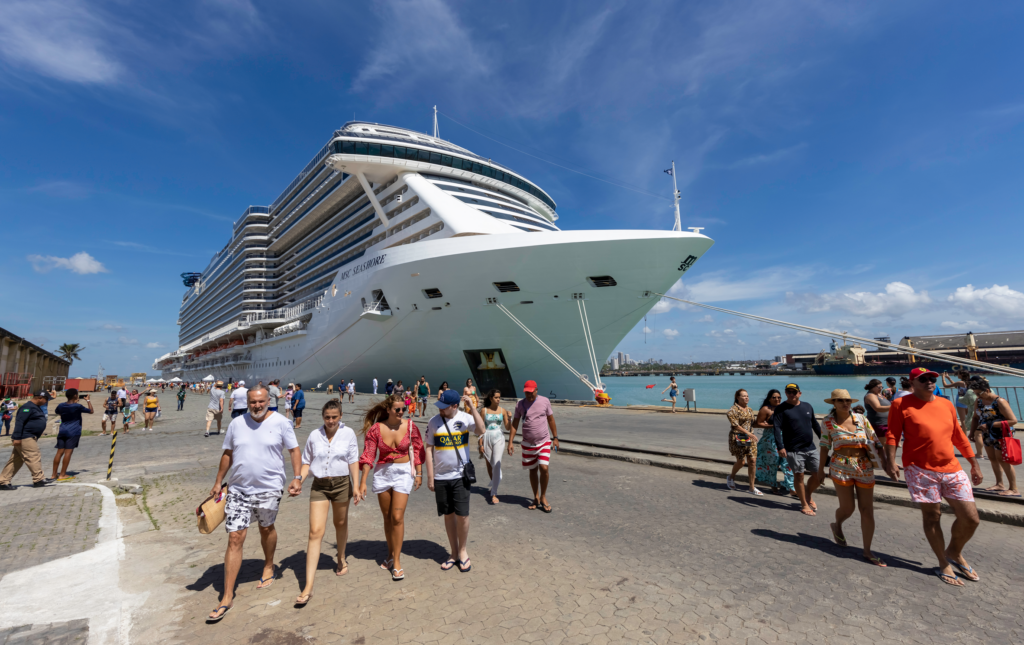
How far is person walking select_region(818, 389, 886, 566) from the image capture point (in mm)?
3684

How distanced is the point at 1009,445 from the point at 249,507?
743cm

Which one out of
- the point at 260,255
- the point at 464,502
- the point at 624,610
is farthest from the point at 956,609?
the point at 260,255

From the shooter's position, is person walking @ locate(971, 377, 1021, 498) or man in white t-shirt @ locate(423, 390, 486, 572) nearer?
man in white t-shirt @ locate(423, 390, 486, 572)

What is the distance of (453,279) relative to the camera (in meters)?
16.6

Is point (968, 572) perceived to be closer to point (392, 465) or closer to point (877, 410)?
point (877, 410)

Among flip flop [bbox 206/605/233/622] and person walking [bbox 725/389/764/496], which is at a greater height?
person walking [bbox 725/389/764/496]

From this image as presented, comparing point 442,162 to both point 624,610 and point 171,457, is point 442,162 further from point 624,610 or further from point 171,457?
point 624,610

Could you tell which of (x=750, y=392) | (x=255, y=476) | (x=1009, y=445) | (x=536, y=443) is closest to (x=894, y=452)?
(x=1009, y=445)

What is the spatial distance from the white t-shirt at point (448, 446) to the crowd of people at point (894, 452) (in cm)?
327

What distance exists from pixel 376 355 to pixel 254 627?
19.5 metres

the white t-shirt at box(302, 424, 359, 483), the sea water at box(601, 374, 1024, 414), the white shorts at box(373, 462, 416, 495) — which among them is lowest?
the sea water at box(601, 374, 1024, 414)

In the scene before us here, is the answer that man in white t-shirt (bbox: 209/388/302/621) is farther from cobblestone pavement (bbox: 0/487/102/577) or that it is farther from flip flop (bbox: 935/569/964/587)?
flip flop (bbox: 935/569/964/587)

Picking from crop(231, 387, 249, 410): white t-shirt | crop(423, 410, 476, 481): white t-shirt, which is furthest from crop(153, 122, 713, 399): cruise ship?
crop(423, 410, 476, 481): white t-shirt

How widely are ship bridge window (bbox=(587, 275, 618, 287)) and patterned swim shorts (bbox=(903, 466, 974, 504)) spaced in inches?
489
